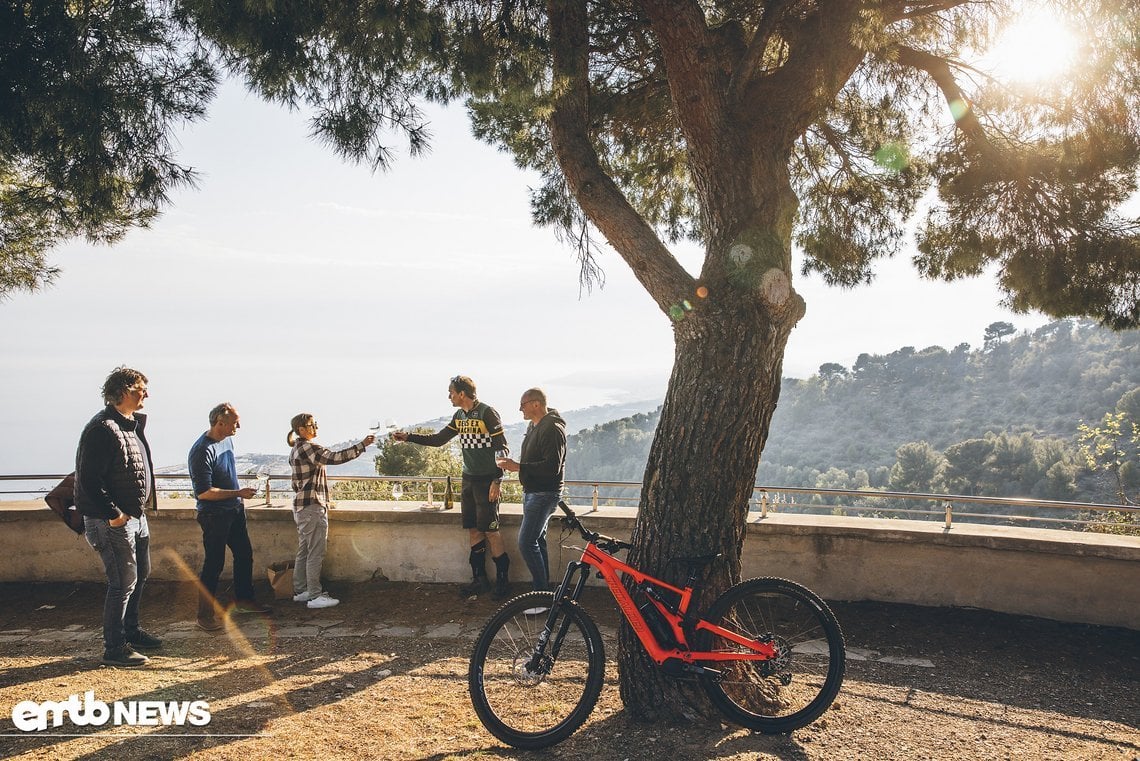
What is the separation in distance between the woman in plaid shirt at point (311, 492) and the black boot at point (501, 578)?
1.35 metres

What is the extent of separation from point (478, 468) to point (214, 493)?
1.99 metres

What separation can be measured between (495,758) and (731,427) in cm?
198

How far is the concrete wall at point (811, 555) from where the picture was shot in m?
5.22

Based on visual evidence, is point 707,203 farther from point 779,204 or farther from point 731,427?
point 731,427

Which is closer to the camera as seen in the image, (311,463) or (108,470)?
(108,470)

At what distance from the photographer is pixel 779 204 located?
4.02 metres

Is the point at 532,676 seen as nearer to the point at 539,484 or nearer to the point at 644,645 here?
the point at 644,645

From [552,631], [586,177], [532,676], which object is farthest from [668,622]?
[586,177]

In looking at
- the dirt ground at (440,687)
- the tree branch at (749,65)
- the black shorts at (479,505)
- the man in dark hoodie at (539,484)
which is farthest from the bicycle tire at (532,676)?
the tree branch at (749,65)

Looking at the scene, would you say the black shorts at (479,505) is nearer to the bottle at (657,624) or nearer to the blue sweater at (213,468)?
the blue sweater at (213,468)

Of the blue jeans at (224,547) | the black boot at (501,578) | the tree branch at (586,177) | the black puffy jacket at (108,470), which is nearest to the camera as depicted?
the tree branch at (586,177)

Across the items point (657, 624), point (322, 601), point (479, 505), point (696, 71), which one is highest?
point (696, 71)

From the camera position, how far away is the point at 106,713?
3629mm

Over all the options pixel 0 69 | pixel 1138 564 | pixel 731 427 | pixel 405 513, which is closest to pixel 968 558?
pixel 1138 564
